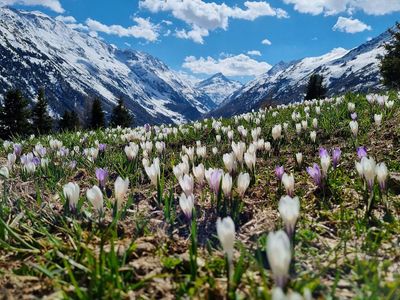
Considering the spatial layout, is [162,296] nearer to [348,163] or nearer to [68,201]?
[68,201]

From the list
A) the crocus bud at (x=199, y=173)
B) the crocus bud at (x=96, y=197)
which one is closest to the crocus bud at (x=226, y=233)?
the crocus bud at (x=96, y=197)

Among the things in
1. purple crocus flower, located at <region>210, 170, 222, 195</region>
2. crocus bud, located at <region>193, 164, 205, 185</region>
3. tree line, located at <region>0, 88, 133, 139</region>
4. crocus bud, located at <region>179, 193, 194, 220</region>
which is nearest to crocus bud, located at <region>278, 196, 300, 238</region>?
crocus bud, located at <region>179, 193, 194, 220</region>

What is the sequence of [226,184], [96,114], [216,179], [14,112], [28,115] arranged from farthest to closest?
[96,114] → [28,115] → [14,112] → [216,179] → [226,184]

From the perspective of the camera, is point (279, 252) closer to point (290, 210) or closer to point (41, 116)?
point (290, 210)

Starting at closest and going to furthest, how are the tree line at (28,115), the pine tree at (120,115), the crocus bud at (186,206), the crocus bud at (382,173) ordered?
1. the crocus bud at (186,206)
2. the crocus bud at (382,173)
3. the tree line at (28,115)
4. the pine tree at (120,115)

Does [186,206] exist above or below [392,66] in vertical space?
below

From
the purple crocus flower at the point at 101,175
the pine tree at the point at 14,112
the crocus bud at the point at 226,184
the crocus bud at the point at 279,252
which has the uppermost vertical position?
the pine tree at the point at 14,112

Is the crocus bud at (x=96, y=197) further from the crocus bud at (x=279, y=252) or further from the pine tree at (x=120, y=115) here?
the pine tree at (x=120, y=115)

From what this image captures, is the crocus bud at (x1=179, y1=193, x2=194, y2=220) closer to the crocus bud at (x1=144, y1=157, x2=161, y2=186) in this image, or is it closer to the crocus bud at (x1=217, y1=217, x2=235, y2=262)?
the crocus bud at (x1=217, y1=217, x2=235, y2=262)

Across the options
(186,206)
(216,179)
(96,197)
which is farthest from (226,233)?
(216,179)

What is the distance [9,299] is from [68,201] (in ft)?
4.66

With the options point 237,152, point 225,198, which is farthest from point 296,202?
point 237,152

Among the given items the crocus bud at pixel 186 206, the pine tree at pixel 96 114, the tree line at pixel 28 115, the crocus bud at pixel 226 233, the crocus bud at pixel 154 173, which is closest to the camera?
the crocus bud at pixel 226 233

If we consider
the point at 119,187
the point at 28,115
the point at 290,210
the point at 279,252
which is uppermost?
the point at 28,115
